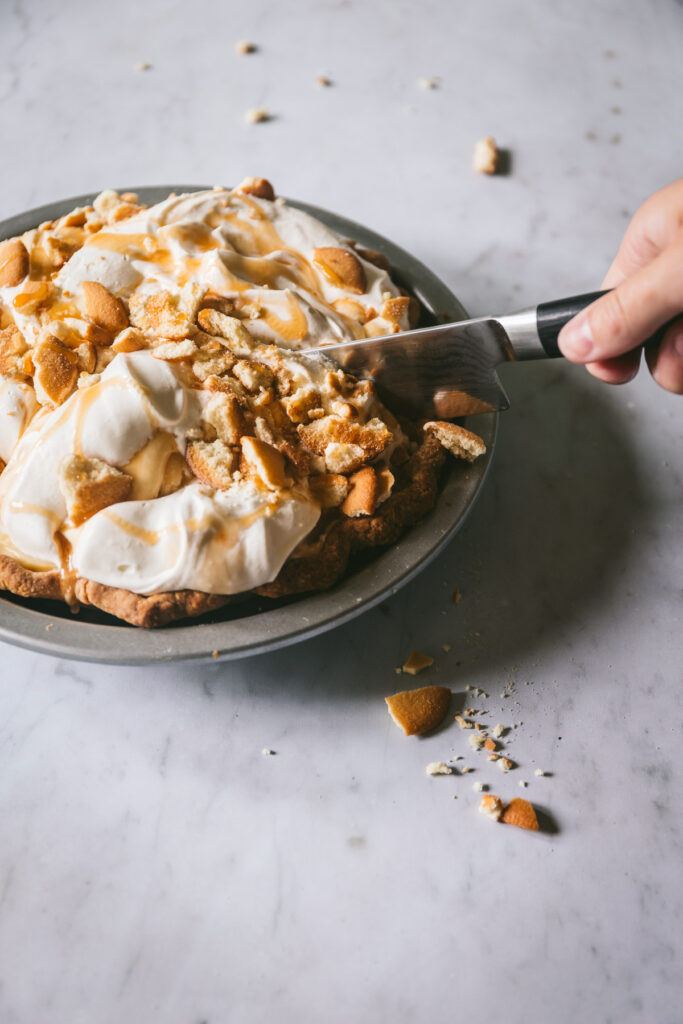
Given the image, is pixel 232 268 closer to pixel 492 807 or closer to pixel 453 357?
pixel 453 357

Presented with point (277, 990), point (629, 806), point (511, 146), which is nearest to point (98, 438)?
point (277, 990)

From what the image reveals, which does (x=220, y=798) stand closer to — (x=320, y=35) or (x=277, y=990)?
(x=277, y=990)

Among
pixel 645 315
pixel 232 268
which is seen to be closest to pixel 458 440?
pixel 645 315

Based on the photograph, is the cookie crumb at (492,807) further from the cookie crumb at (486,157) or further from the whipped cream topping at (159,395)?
the cookie crumb at (486,157)

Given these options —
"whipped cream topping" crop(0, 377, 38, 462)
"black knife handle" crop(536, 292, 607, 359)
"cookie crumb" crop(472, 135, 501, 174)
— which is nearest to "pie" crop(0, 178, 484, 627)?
"whipped cream topping" crop(0, 377, 38, 462)

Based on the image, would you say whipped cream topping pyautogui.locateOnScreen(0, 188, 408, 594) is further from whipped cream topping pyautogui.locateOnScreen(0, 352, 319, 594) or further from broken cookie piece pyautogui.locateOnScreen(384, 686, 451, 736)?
broken cookie piece pyautogui.locateOnScreen(384, 686, 451, 736)

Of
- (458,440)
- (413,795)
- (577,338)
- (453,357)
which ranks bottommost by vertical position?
(413,795)
